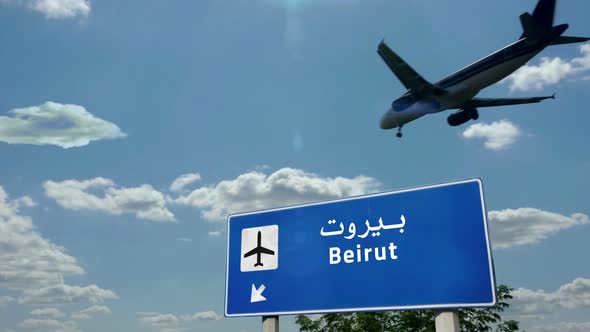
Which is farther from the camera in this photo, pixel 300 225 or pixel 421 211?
pixel 300 225

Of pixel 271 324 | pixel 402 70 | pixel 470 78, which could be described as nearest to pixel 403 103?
pixel 402 70

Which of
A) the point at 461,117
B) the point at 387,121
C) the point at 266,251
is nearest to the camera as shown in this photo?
the point at 266,251

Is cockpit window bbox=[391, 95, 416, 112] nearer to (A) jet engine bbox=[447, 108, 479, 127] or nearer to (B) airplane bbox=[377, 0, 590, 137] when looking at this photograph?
(B) airplane bbox=[377, 0, 590, 137]

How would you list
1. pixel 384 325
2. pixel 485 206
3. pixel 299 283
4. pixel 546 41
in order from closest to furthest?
pixel 485 206, pixel 299 283, pixel 384 325, pixel 546 41

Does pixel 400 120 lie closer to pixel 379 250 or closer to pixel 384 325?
pixel 384 325

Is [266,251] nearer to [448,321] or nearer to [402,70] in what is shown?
[448,321]

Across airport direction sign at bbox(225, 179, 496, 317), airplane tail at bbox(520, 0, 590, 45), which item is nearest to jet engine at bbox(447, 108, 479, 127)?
airplane tail at bbox(520, 0, 590, 45)

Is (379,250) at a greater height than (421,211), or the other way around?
(421,211)

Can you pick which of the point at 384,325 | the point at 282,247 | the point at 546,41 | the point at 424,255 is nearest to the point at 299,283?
the point at 282,247

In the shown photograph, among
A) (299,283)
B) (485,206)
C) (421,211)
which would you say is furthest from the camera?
(299,283)

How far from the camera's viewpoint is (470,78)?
4550cm

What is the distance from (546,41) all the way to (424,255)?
39.0m

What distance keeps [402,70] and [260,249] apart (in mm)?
38362

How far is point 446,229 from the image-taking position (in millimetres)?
9016
